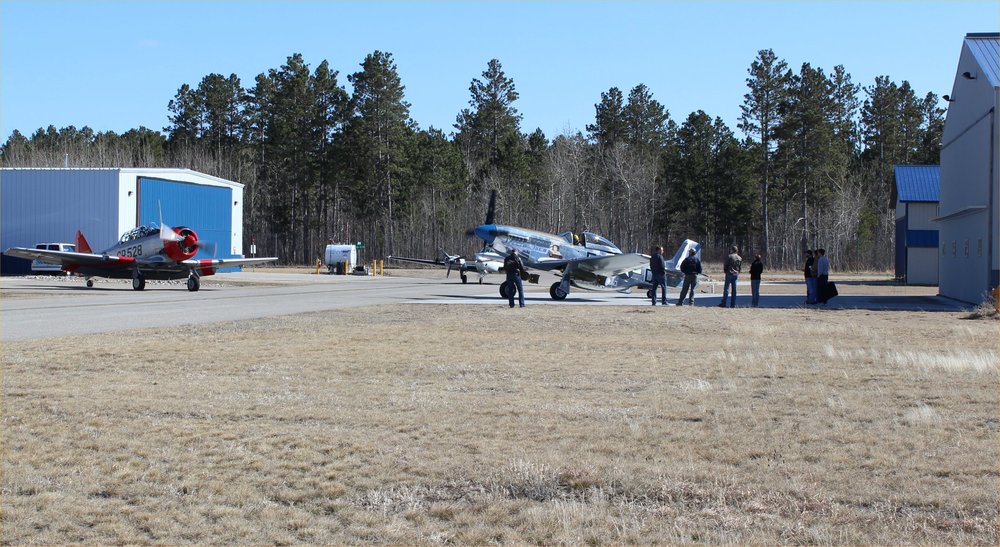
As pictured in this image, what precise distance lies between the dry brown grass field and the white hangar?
14947 millimetres

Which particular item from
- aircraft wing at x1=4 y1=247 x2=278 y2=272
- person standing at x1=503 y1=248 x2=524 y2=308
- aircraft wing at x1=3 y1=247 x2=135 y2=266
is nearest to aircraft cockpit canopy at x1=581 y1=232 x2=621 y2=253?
person standing at x1=503 y1=248 x2=524 y2=308

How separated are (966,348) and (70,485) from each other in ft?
45.0

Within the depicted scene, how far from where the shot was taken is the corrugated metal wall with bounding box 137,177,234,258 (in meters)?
50.9

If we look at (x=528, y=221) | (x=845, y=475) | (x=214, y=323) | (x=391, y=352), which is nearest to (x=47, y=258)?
(x=214, y=323)

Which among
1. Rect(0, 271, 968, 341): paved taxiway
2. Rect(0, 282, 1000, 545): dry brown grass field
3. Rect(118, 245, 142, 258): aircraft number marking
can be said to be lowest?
Rect(0, 282, 1000, 545): dry brown grass field

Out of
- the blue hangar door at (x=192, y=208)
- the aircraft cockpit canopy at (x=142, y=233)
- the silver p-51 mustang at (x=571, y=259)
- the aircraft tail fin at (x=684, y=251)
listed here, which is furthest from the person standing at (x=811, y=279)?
the blue hangar door at (x=192, y=208)

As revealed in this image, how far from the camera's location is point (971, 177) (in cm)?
3014

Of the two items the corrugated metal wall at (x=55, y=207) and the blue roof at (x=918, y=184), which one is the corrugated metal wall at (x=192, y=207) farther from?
the blue roof at (x=918, y=184)

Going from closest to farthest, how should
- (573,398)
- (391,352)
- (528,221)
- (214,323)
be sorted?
(573,398), (391,352), (214,323), (528,221)

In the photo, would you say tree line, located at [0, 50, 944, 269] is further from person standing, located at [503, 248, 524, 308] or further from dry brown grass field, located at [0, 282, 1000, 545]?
dry brown grass field, located at [0, 282, 1000, 545]

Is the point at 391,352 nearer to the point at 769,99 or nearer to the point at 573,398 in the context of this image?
the point at 573,398

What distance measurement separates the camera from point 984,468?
Result: 6547 millimetres

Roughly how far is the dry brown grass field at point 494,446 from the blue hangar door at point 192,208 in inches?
1548

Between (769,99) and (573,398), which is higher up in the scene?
(769,99)
